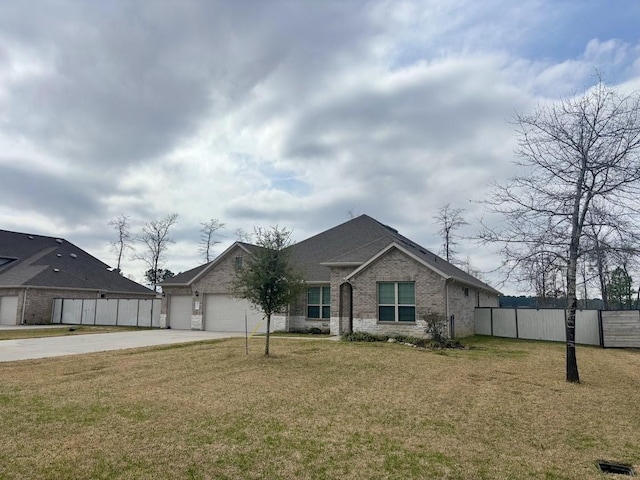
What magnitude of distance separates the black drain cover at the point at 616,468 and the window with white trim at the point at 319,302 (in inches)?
704

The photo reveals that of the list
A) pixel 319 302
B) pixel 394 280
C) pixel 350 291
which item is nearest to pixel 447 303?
pixel 394 280

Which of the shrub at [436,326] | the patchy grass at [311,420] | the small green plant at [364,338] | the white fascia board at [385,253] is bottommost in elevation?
the patchy grass at [311,420]

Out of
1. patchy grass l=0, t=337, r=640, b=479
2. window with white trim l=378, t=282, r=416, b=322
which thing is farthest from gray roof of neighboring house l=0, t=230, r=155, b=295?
window with white trim l=378, t=282, r=416, b=322

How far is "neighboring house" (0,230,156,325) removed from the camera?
3159 centimetres

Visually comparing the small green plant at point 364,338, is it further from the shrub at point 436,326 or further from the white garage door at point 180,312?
the white garage door at point 180,312

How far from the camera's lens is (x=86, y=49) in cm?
1191

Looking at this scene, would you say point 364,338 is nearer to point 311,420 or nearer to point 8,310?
point 311,420

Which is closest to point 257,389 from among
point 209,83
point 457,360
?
point 457,360

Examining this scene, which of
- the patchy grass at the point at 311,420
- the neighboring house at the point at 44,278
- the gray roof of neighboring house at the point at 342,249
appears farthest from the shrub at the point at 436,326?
the neighboring house at the point at 44,278

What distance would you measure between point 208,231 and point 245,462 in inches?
1799

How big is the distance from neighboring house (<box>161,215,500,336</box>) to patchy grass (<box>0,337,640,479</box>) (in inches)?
220

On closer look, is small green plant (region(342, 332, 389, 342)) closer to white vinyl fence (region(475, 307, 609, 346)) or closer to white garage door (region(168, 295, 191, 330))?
white vinyl fence (region(475, 307, 609, 346))

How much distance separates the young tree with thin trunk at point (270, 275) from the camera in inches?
540

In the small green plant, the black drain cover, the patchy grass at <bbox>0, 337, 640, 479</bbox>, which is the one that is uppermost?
the small green plant
